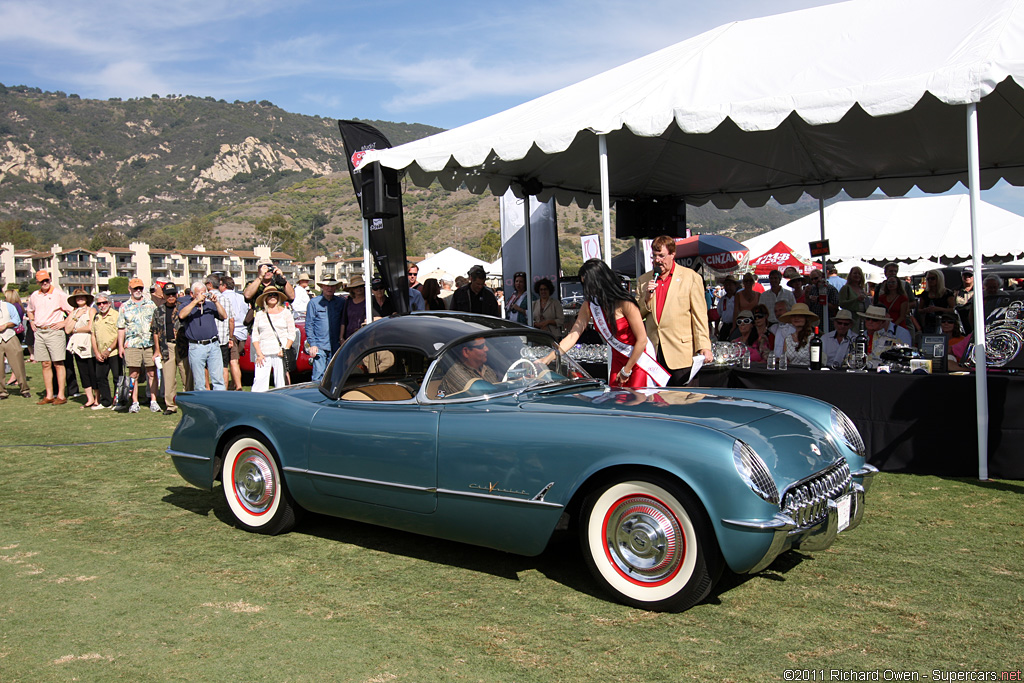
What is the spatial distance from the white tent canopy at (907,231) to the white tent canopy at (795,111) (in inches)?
361

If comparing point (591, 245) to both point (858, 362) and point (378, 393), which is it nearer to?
point (858, 362)

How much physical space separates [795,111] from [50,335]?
36.1 ft

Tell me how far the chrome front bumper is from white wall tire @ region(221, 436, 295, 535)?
284 centimetres

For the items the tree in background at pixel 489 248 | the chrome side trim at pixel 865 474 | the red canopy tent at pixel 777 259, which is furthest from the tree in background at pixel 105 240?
the chrome side trim at pixel 865 474

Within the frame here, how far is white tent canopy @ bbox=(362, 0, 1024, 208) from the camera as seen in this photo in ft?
19.5

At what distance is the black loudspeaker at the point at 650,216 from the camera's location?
497 inches

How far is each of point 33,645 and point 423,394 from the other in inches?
82.4

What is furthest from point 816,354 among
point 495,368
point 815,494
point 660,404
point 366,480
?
point 366,480

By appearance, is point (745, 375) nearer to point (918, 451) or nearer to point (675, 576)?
point (918, 451)

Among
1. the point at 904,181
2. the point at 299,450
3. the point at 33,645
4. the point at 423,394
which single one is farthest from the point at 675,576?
the point at 904,181

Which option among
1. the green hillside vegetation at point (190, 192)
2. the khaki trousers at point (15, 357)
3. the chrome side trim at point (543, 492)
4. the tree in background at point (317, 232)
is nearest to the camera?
the chrome side trim at point (543, 492)

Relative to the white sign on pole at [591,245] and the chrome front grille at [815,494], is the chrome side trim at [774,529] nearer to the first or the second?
the chrome front grille at [815,494]

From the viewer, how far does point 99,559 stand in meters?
4.43

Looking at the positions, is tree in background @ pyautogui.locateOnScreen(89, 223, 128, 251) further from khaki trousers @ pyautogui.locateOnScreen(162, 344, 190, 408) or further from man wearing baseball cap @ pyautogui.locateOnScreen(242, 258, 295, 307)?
man wearing baseball cap @ pyautogui.locateOnScreen(242, 258, 295, 307)
